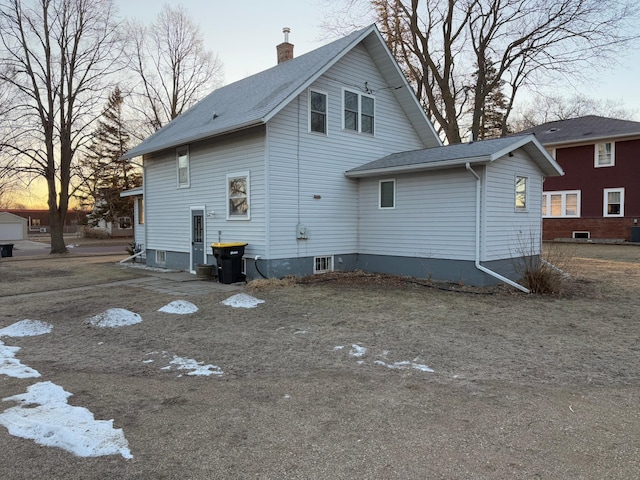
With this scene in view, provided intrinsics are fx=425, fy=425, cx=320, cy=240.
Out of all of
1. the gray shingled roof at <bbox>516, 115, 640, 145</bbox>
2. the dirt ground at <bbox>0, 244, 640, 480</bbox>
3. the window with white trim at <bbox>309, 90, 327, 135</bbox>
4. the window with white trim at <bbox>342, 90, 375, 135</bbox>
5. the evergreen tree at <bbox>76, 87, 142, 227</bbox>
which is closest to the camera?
the dirt ground at <bbox>0, 244, 640, 480</bbox>

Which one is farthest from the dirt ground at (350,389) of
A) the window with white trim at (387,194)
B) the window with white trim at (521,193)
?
the window with white trim at (387,194)

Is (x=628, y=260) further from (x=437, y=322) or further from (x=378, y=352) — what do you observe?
(x=378, y=352)

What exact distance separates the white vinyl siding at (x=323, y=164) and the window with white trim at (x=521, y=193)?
383cm

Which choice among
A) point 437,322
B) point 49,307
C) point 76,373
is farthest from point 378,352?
point 49,307

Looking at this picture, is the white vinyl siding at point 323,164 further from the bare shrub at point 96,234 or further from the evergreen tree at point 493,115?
the bare shrub at point 96,234

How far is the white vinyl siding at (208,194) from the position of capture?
36.1ft

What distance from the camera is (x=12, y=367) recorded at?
193 inches

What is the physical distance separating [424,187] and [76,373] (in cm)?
896

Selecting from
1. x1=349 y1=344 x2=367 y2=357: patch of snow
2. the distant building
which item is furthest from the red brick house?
the distant building

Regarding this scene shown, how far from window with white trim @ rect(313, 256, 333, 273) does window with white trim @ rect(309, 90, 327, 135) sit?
3588mm

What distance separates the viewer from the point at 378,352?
543 centimetres

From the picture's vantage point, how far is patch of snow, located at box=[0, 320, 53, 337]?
637 centimetres

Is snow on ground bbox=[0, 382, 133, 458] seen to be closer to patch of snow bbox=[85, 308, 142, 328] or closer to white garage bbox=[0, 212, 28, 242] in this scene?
patch of snow bbox=[85, 308, 142, 328]

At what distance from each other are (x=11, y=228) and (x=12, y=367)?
4500 centimetres
